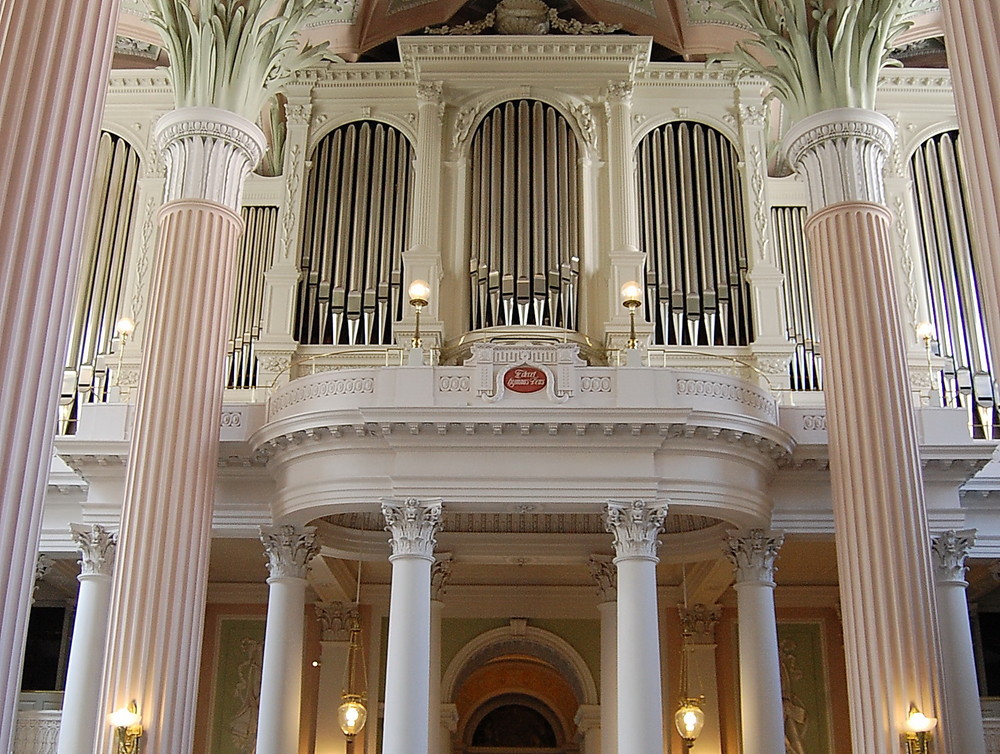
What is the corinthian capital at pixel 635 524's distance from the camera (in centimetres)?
1616

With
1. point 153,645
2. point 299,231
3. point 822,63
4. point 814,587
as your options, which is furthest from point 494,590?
point 822,63

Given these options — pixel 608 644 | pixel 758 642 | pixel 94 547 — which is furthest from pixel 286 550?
pixel 758 642

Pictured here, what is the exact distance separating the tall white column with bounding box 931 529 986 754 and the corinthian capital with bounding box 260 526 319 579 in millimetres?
9631

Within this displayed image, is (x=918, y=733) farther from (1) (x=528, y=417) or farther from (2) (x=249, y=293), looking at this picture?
(2) (x=249, y=293)

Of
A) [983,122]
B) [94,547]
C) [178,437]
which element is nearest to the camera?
[983,122]

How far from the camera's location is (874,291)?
1577cm

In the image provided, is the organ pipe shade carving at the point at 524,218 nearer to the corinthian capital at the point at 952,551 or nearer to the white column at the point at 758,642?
the white column at the point at 758,642

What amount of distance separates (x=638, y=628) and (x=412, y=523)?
3.43 metres

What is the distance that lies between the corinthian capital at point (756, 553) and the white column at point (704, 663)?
5.00 meters

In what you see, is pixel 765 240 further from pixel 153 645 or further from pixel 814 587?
pixel 153 645

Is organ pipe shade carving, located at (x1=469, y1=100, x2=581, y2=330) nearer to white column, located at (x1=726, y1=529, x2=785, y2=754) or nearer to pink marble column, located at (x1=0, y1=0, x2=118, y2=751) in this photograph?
white column, located at (x1=726, y1=529, x2=785, y2=754)

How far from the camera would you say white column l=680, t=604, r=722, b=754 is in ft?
72.7

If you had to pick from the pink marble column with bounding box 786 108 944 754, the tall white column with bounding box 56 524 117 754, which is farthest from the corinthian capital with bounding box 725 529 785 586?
the tall white column with bounding box 56 524 117 754

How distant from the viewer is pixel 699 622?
74.8 ft
